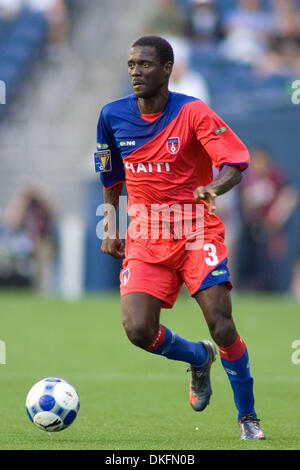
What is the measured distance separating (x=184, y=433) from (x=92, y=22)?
18.6 m

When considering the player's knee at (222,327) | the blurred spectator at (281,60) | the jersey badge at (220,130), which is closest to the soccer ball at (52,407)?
the player's knee at (222,327)

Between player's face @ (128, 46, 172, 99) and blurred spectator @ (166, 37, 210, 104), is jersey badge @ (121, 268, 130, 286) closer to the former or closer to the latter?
player's face @ (128, 46, 172, 99)

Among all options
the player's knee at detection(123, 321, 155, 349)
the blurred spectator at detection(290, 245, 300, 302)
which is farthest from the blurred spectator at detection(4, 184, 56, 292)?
the player's knee at detection(123, 321, 155, 349)

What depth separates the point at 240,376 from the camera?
6.14m

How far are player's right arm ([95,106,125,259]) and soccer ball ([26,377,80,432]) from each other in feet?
3.58

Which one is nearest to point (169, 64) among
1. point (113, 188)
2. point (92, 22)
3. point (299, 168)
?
point (113, 188)

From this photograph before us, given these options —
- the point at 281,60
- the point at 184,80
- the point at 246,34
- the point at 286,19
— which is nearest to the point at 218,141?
the point at 184,80

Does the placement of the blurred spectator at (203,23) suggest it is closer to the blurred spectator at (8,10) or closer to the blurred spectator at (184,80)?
the blurred spectator at (184,80)

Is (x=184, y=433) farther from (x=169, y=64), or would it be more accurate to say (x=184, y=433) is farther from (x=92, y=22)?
(x=92, y=22)

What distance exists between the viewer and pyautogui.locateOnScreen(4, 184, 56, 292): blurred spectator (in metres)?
18.3

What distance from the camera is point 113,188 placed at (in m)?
6.82

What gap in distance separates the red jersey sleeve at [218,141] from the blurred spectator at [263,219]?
10766 millimetres

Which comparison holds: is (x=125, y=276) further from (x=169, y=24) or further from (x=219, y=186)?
(x=169, y=24)

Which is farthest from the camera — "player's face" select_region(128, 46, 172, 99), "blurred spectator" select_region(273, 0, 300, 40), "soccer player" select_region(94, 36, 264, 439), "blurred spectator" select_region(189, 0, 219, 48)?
"blurred spectator" select_region(189, 0, 219, 48)
